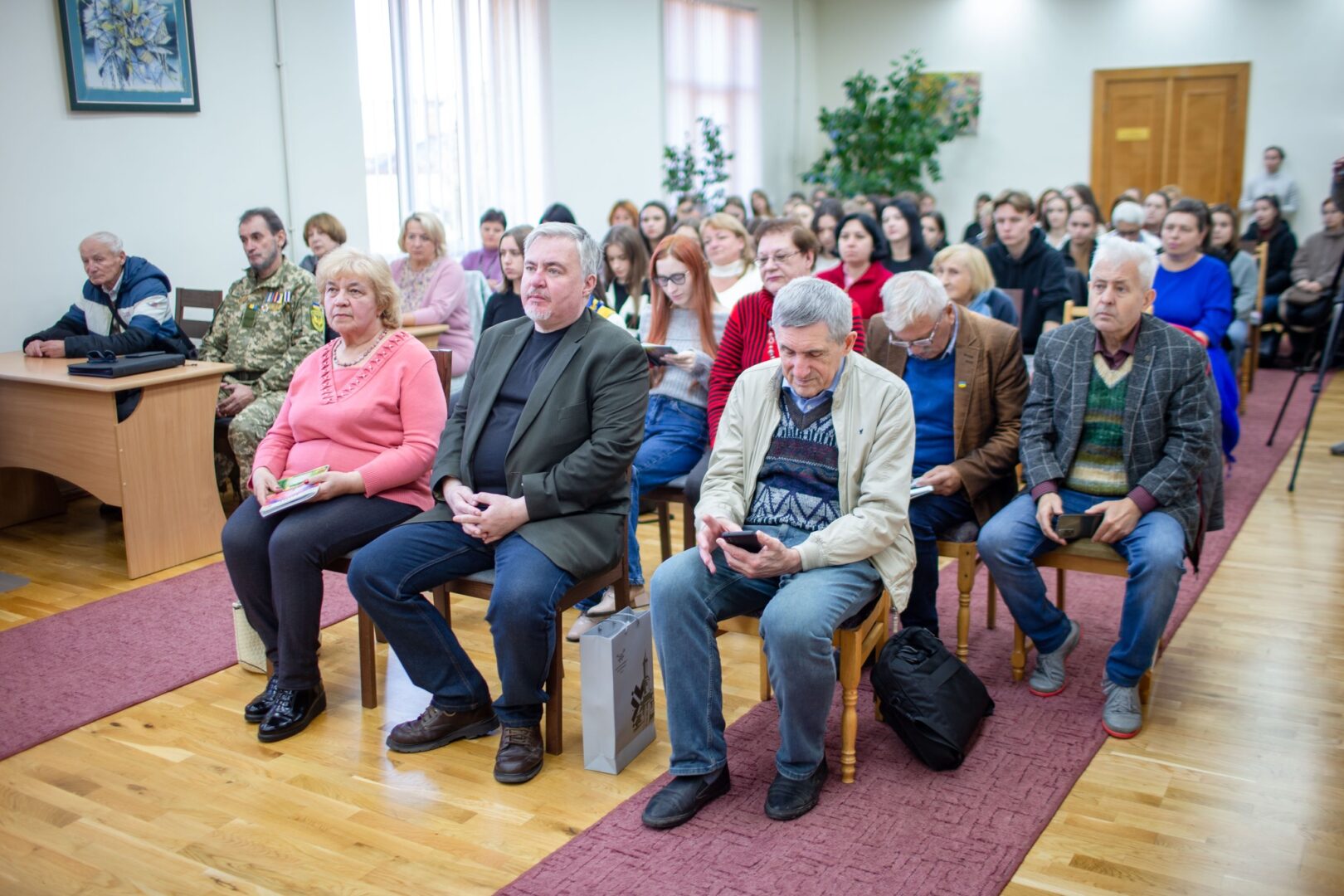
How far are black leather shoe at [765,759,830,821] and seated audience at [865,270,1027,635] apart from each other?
863 mm

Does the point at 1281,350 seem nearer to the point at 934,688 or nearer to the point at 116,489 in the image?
the point at 934,688

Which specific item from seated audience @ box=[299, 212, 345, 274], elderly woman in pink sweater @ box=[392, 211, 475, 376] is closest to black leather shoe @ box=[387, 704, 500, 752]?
elderly woman in pink sweater @ box=[392, 211, 475, 376]

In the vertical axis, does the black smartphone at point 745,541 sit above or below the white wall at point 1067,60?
below

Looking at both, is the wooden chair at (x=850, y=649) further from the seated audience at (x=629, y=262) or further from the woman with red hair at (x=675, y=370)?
the seated audience at (x=629, y=262)

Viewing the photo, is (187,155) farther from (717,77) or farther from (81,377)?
(717,77)

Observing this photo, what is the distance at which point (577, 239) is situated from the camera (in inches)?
115

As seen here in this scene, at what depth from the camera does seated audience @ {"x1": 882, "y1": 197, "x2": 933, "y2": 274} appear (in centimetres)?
549

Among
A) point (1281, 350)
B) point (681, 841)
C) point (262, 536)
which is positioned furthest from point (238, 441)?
point (1281, 350)

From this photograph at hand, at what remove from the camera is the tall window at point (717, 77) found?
10031mm

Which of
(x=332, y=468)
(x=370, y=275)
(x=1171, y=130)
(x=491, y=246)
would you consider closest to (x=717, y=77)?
(x=1171, y=130)

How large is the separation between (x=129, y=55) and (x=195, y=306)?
4.25 ft

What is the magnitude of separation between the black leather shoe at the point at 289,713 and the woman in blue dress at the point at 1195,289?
377 cm

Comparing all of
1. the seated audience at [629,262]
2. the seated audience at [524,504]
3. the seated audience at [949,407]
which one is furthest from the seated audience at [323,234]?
the seated audience at [949,407]

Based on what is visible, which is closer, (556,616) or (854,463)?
(854,463)
